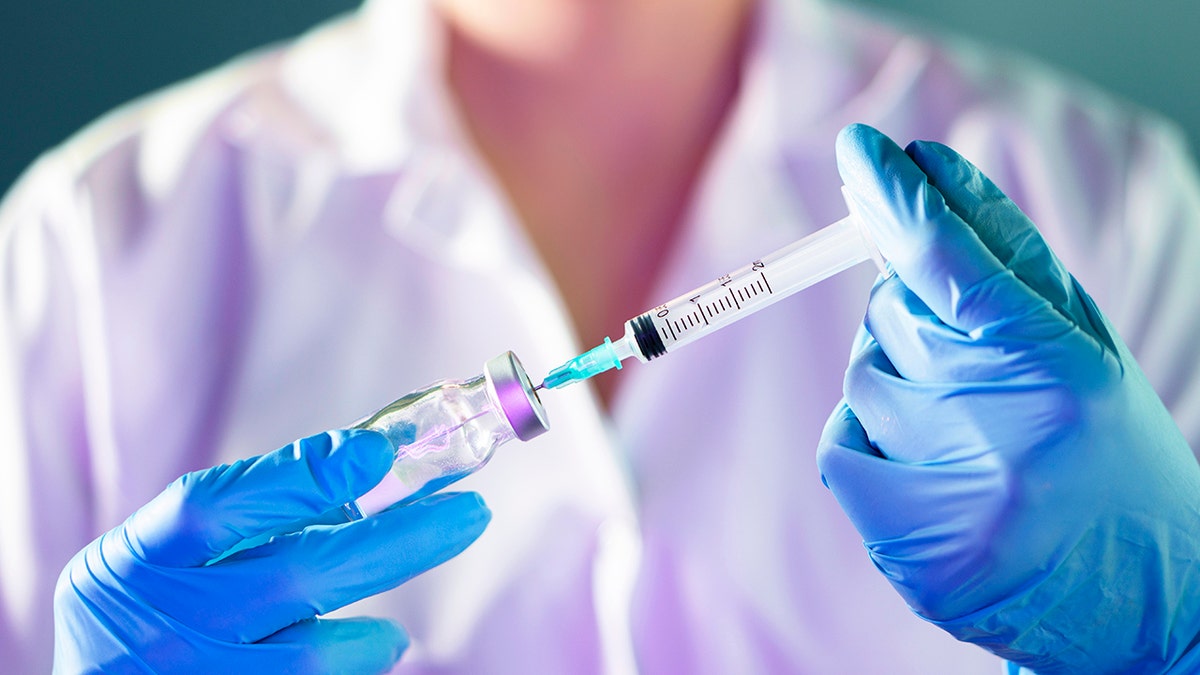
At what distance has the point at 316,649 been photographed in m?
0.94

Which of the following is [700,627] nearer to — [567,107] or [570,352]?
[570,352]

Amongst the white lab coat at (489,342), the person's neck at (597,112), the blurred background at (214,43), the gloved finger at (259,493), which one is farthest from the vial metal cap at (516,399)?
the blurred background at (214,43)

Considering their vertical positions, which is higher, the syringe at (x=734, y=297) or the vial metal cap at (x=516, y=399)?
the syringe at (x=734, y=297)

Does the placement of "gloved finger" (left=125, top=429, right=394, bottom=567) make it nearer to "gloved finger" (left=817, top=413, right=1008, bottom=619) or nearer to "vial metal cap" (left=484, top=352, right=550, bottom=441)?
"vial metal cap" (left=484, top=352, right=550, bottom=441)

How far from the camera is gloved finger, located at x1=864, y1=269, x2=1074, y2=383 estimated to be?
812 mm

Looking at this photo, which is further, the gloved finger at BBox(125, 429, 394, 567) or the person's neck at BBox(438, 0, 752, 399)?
the person's neck at BBox(438, 0, 752, 399)

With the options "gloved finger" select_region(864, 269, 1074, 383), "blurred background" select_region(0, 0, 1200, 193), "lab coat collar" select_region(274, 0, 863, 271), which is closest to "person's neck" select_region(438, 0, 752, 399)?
"lab coat collar" select_region(274, 0, 863, 271)

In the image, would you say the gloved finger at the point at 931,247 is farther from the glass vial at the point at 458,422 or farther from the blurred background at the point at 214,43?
the blurred background at the point at 214,43

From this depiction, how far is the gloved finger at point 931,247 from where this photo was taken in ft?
2.69

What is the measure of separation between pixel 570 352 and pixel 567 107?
1.32 feet

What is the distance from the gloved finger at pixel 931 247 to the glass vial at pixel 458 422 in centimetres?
32

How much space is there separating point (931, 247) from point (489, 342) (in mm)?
626

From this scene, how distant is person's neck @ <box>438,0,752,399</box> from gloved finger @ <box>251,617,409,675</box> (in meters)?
0.55

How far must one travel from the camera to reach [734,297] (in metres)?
0.96
